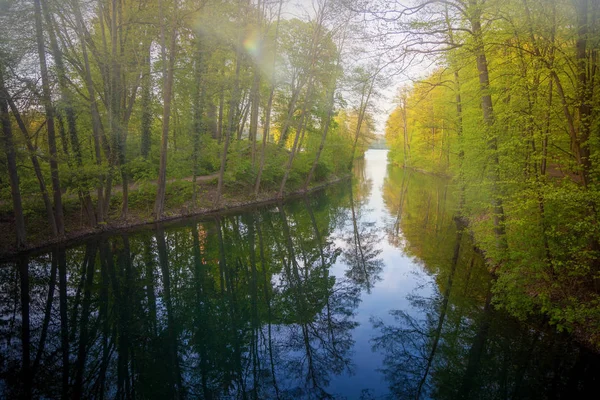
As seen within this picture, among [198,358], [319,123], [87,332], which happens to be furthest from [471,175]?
[319,123]

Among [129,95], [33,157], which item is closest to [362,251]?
[33,157]

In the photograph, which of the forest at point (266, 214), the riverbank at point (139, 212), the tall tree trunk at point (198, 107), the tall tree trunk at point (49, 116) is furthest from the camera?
the tall tree trunk at point (198, 107)

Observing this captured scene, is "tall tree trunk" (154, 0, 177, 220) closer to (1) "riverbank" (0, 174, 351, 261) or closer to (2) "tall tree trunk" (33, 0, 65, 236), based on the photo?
(1) "riverbank" (0, 174, 351, 261)

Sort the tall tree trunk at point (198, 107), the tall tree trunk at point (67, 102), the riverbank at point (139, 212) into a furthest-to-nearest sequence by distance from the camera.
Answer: the tall tree trunk at point (198, 107), the riverbank at point (139, 212), the tall tree trunk at point (67, 102)

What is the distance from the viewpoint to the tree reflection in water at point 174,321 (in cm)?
515

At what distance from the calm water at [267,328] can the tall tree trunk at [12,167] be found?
1.17 metres

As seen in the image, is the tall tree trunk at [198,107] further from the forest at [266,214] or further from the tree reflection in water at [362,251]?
the tree reflection in water at [362,251]

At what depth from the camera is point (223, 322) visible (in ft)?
23.2

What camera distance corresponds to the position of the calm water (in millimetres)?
5195

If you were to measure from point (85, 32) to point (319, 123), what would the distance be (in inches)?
713

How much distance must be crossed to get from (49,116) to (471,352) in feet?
46.8

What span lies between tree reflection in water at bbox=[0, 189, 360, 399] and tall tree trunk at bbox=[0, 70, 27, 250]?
46.3 inches

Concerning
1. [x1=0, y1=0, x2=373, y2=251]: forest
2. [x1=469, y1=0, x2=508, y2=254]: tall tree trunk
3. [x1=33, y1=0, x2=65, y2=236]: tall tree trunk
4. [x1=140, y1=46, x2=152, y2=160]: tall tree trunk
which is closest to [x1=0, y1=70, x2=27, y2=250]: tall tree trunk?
[x1=0, y1=0, x2=373, y2=251]: forest

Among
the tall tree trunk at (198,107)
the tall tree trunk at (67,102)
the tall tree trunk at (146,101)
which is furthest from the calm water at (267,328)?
the tall tree trunk at (146,101)
